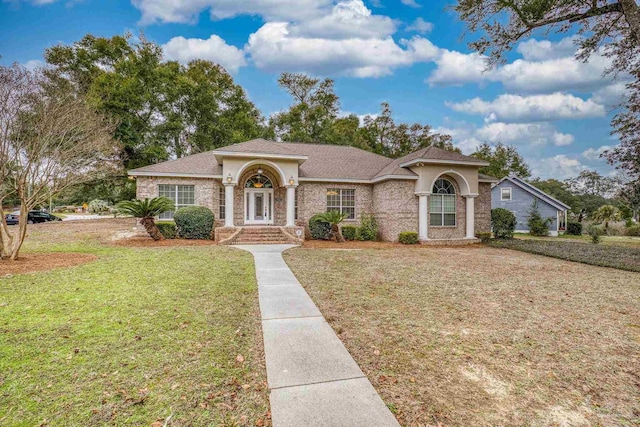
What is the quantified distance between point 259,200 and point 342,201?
15.6 ft

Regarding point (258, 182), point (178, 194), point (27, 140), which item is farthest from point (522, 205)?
point (27, 140)

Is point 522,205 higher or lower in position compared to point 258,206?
higher

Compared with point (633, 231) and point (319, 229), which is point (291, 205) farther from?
point (633, 231)

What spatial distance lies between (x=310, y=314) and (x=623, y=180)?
22161mm

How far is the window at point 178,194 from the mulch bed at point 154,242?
7.00ft

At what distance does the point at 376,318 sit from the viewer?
4.72 m

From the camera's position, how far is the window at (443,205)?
51.9ft

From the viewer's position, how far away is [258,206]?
17.0m

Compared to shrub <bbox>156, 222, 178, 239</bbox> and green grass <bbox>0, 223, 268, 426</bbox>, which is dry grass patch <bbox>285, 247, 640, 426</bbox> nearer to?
green grass <bbox>0, 223, 268, 426</bbox>

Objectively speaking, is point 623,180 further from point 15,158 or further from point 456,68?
point 15,158

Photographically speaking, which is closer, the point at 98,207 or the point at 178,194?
the point at 178,194

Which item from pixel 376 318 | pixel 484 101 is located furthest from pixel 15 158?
pixel 484 101

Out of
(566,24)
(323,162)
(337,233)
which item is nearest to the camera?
(566,24)

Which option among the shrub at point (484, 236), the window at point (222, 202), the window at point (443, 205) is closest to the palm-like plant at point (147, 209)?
the window at point (222, 202)
